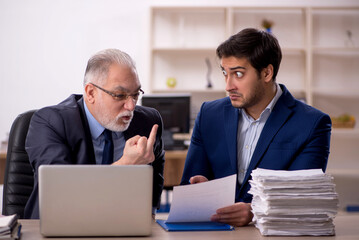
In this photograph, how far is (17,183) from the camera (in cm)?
185

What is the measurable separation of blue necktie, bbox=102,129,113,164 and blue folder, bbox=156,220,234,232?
1.42 ft

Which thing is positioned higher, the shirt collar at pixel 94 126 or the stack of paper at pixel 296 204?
the shirt collar at pixel 94 126

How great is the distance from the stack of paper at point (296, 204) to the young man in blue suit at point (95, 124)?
48 cm

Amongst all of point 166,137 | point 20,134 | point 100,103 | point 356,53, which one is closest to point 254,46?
point 100,103

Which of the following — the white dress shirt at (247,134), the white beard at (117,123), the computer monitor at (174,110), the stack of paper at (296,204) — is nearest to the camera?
the stack of paper at (296,204)

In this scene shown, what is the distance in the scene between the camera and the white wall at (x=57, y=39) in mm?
5547

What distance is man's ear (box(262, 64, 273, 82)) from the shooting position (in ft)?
7.06

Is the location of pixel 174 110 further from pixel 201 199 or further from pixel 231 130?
pixel 201 199

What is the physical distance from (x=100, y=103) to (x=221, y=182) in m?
0.66

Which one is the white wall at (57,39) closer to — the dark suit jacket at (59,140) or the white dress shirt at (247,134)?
the white dress shirt at (247,134)

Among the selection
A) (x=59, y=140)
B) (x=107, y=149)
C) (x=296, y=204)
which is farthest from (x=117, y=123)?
(x=296, y=204)

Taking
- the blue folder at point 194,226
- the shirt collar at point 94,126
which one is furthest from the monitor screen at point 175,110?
the blue folder at point 194,226

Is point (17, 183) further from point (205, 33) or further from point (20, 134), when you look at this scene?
point (205, 33)

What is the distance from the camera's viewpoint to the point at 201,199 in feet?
4.65
